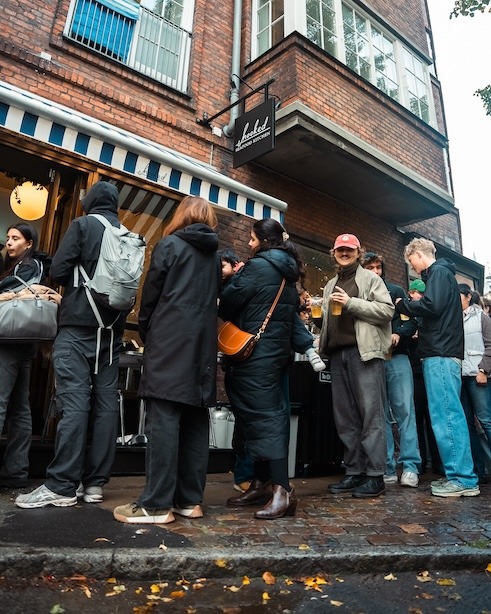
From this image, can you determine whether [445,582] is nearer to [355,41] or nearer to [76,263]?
[76,263]

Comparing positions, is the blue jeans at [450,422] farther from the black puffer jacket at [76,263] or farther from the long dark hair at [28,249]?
the long dark hair at [28,249]

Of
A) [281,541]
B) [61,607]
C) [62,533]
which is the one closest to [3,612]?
[61,607]

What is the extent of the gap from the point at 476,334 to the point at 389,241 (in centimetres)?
529

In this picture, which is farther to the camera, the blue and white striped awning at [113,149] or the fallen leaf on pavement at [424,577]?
the blue and white striped awning at [113,149]

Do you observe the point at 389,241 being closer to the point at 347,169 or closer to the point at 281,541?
the point at 347,169

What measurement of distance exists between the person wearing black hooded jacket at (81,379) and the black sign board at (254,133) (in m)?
3.91

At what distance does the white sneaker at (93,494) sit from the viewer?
3.36m

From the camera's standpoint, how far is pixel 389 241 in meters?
10.3

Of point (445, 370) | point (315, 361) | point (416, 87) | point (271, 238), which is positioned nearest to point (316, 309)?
point (315, 361)

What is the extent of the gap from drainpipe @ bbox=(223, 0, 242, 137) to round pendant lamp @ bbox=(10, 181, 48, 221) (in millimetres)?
3298

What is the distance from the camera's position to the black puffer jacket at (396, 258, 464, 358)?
4375 mm

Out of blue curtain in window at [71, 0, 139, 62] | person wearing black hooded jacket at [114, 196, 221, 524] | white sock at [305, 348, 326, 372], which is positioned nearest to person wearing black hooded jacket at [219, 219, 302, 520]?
white sock at [305, 348, 326, 372]

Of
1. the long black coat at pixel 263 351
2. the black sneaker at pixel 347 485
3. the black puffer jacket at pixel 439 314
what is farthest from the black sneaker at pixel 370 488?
the black puffer jacket at pixel 439 314

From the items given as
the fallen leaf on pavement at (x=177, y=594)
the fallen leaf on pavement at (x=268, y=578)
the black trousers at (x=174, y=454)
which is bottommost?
the fallen leaf on pavement at (x=177, y=594)
